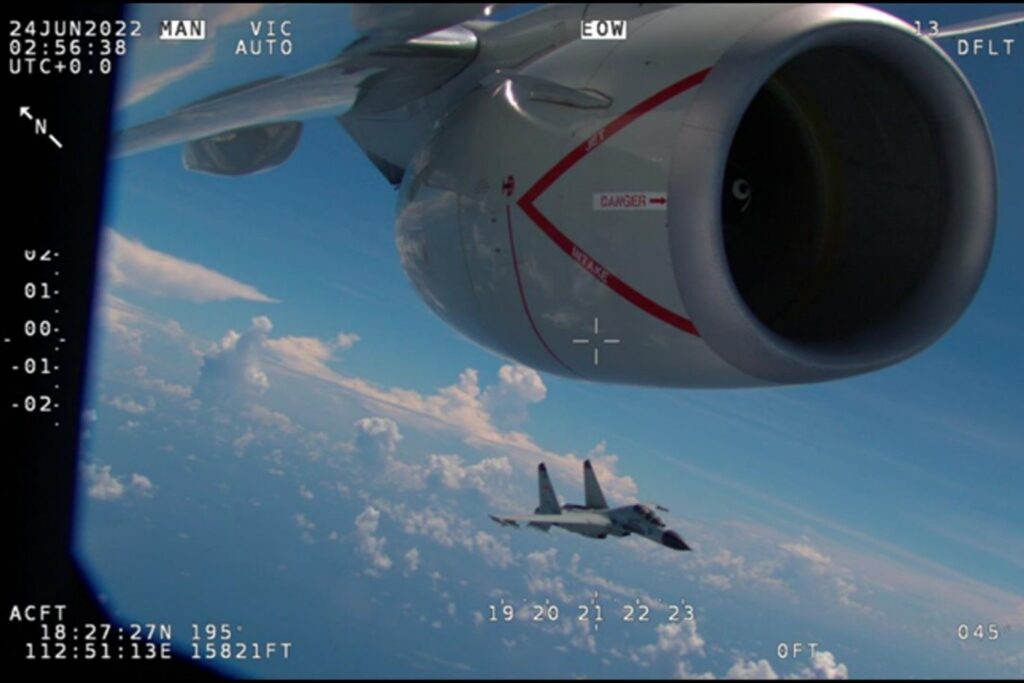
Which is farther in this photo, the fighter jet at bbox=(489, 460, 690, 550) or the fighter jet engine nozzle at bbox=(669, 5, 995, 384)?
the fighter jet at bbox=(489, 460, 690, 550)

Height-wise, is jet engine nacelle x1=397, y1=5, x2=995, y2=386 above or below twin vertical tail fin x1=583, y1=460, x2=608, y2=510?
below

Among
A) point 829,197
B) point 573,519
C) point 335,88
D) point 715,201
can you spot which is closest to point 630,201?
point 715,201

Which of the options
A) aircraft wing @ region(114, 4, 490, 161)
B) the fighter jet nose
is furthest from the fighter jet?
aircraft wing @ region(114, 4, 490, 161)

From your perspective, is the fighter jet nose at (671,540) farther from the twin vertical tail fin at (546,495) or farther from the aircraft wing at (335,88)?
the aircraft wing at (335,88)

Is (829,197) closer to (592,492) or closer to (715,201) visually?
(715,201)

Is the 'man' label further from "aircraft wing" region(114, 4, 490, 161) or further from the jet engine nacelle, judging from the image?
"aircraft wing" region(114, 4, 490, 161)

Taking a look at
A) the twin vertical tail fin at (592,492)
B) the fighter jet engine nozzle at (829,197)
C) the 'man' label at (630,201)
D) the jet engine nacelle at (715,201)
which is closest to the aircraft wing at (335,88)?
the jet engine nacelle at (715,201)

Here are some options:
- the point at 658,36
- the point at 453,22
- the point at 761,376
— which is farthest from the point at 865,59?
the point at 453,22
